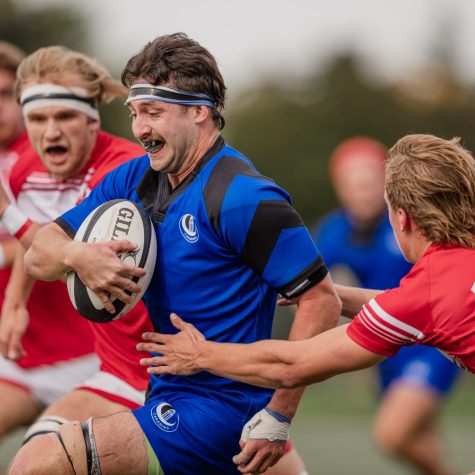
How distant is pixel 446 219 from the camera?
10.2ft

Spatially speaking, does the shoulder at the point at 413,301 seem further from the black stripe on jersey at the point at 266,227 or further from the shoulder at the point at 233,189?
the shoulder at the point at 233,189

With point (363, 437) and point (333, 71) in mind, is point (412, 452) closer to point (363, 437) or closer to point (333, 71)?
point (363, 437)

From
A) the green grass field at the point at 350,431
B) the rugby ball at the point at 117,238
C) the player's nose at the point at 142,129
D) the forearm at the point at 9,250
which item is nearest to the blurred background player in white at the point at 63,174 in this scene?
the forearm at the point at 9,250

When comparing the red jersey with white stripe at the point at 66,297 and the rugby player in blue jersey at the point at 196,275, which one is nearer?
the rugby player in blue jersey at the point at 196,275

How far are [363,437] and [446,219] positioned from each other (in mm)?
7938

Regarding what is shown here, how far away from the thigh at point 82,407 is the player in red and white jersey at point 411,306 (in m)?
1.06

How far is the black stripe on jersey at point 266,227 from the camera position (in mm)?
3324

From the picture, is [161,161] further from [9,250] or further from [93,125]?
[9,250]

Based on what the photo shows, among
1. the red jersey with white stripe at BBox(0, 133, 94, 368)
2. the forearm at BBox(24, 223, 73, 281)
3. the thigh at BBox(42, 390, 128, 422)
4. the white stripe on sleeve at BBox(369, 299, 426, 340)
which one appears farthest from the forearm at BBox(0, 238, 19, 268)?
the white stripe on sleeve at BBox(369, 299, 426, 340)

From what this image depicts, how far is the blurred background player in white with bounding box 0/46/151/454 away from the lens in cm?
459

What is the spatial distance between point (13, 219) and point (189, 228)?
68.5 inches

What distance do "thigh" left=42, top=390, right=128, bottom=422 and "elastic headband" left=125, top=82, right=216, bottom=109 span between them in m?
1.85

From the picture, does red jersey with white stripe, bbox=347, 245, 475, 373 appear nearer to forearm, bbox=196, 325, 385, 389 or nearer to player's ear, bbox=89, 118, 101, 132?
forearm, bbox=196, 325, 385, 389

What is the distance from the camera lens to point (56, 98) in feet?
16.5
